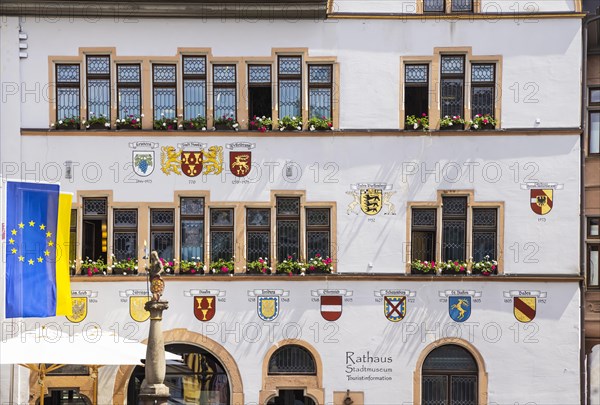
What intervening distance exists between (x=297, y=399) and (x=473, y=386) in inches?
153

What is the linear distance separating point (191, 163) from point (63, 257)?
3.47 metres

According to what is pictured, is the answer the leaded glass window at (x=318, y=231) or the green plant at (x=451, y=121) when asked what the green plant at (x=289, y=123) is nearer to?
the leaded glass window at (x=318, y=231)

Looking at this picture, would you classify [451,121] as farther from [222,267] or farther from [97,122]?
[97,122]

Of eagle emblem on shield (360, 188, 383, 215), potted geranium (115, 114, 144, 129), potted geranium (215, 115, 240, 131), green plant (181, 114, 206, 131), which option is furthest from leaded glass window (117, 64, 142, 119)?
eagle emblem on shield (360, 188, 383, 215)

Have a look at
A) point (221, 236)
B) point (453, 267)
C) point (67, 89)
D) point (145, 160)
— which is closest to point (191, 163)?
point (145, 160)

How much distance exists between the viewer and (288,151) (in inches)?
969

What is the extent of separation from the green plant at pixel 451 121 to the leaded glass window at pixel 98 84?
739 centimetres

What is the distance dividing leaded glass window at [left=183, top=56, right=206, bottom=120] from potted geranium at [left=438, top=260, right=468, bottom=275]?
6225mm

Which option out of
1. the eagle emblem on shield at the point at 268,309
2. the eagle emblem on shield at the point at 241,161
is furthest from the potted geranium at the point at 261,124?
the eagle emblem on shield at the point at 268,309

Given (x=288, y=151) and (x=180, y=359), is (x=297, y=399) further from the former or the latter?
(x=288, y=151)

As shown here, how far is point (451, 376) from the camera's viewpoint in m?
24.6

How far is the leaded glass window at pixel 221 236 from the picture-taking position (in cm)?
2459

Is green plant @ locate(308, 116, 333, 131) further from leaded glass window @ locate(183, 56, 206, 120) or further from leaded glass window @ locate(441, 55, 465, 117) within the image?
leaded glass window @ locate(441, 55, 465, 117)

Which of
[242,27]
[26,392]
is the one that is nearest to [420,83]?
[242,27]
